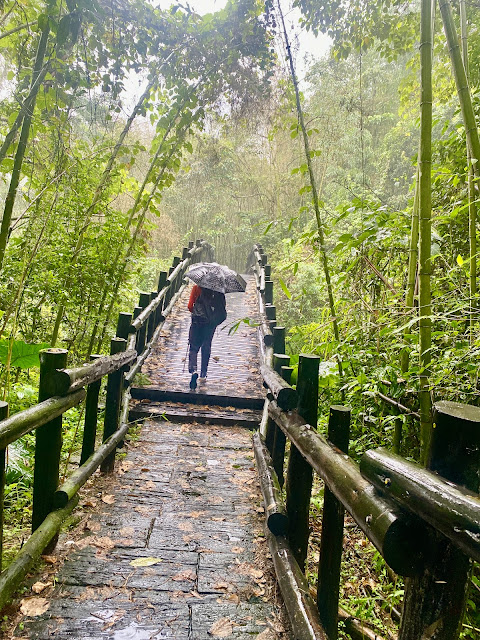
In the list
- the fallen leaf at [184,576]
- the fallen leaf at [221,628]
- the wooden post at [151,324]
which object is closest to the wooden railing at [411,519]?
the fallen leaf at [221,628]

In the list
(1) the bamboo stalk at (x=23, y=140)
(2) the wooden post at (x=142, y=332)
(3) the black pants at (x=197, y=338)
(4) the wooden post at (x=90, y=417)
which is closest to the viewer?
(1) the bamboo stalk at (x=23, y=140)

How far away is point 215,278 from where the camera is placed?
19.2ft

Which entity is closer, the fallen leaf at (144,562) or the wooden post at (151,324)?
the fallen leaf at (144,562)

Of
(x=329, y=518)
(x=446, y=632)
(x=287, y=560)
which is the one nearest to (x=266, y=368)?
(x=287, y=560)

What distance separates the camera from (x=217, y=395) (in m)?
5.72

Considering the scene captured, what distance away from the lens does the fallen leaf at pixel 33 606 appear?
1.94 meters

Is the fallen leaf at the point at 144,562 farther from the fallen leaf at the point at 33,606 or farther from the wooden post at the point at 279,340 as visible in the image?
the wooden post at the point at 279,340

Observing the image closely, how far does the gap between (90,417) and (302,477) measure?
159 cm

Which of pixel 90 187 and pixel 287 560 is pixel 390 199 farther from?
pixel 287 560

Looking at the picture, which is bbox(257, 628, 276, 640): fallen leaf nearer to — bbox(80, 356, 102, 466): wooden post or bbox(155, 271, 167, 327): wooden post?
bbox(80, 356, 102, 466): wooden post

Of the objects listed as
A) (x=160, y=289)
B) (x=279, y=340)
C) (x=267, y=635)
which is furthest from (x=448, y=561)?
(x=160, y=289)

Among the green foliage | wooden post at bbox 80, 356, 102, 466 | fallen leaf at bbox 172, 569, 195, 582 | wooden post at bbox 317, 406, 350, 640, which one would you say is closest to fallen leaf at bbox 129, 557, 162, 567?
fallen leaf at bbox 172, 569, 195, 582

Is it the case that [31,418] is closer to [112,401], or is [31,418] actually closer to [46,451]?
[46,451]

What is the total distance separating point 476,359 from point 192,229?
20.9 meters
